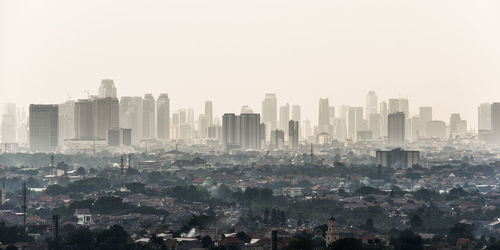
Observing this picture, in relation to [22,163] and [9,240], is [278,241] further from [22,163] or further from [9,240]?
[22,163]

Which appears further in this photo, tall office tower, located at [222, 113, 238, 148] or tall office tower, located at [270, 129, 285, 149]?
tall office tower, located at [270, 129, 285, 149]

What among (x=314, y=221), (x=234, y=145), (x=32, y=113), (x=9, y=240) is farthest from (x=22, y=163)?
(x=9, y=240)

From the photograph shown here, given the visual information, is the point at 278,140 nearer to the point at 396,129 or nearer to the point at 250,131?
the point at 250,131

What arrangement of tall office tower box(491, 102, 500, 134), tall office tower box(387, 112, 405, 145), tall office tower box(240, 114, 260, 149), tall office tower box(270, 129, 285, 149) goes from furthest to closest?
1. tall office tower box(387, 112, 405, 145)
2. tall office tower box(491, 102, 500, 134)
3. tall office tower box(270, 129, 285, 149)
4. tall office tower box(240, 114, 260, 149)

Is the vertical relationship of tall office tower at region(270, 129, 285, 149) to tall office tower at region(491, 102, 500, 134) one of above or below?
below

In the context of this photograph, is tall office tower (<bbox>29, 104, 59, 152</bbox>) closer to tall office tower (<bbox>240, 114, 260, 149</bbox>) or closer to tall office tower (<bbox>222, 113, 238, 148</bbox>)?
tall office tower (<bbox>222, 113, 238, 148</bbox>)

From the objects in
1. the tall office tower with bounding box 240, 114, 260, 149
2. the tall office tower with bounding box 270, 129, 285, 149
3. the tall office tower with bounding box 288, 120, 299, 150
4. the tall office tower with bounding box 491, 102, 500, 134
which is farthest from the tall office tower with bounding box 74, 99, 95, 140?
the tall office tower with bounding box 491, 102, 500, 134
